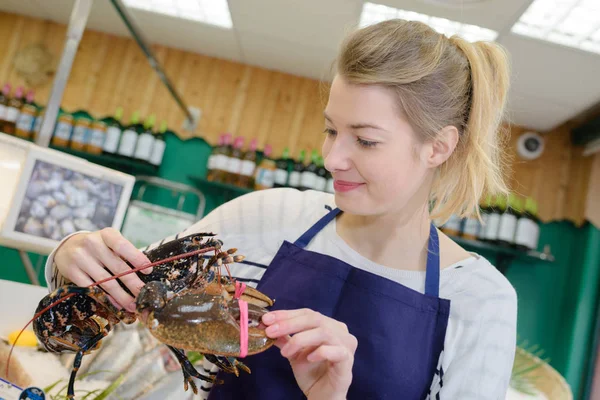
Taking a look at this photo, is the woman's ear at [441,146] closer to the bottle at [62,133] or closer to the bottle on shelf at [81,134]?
the bottle on shelf at [81,134]

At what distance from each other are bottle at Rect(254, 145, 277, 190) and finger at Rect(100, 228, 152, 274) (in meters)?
2.88

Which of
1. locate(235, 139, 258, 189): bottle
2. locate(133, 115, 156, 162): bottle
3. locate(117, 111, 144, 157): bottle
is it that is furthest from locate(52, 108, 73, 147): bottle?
locate(235, 139, 258, 189): bottle

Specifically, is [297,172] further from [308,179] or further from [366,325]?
[366,325]

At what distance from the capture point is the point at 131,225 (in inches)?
155

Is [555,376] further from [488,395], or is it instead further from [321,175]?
[321,175]

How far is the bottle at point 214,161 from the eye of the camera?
4.03 metres

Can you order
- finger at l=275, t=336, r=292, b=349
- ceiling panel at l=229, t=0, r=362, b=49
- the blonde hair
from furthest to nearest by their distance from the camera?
ceiling panel at l=229, t=0, r=362, b=49 < the blonde hair < finger at l=275, t=336, r=292, b=349

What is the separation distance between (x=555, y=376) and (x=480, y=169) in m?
1.70

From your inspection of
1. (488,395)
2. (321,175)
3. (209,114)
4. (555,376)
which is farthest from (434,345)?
(209,114)

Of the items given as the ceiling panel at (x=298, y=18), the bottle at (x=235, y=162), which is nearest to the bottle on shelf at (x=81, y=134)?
the bottle at (x=235, y=162)

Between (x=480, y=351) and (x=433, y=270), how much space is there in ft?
0.68

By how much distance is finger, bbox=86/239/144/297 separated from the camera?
3.22 feet

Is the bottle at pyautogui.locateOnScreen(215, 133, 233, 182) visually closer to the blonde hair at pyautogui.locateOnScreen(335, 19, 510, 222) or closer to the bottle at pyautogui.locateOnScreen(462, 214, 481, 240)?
the bottle at pyautogui.locateOnScreen(462, 214, 481, 240)

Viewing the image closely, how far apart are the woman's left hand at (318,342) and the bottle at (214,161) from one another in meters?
3.15
